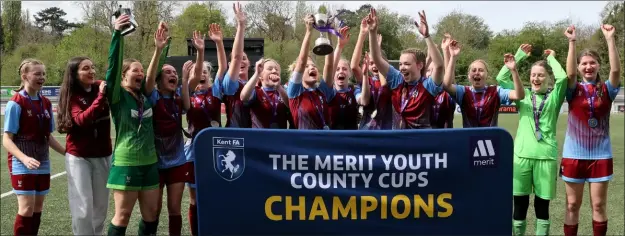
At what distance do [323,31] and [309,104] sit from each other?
62 cm

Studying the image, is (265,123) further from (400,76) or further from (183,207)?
(183,207)

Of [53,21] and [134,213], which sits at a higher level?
[53,21]

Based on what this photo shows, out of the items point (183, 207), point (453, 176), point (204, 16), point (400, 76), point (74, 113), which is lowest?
point (183, 207)

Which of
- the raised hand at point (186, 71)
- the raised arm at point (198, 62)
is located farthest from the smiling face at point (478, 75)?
the raised hand at point (186, 71)

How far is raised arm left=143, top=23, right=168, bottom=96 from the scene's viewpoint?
15.0 feet

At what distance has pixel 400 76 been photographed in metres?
4.86

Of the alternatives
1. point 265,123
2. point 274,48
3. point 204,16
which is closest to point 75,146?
point 265,123

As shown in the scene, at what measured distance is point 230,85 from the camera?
5070 millimetres

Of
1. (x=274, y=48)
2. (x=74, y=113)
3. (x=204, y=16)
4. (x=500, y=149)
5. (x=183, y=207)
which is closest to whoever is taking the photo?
(x=500, y=149)

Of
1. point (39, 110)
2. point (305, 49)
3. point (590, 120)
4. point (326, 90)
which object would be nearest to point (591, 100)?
point (590, 120)

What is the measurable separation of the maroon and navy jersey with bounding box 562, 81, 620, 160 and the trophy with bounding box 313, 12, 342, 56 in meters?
2.24

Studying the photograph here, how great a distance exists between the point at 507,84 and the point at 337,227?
2.40 meters

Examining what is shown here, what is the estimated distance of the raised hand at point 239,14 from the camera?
4.98 m

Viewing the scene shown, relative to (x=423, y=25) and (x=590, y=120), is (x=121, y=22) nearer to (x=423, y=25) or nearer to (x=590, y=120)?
(x=423, y=25)
